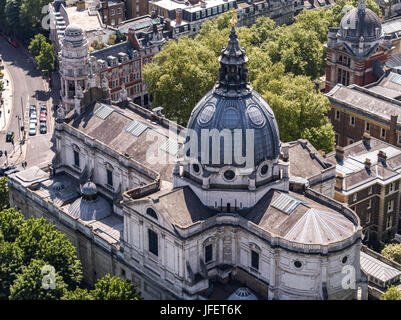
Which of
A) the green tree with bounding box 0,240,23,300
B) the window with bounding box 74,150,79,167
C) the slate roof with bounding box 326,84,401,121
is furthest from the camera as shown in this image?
the slate roof with bounding box 326,84,401,121

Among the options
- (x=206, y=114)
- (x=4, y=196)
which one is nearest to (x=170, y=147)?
(x=206, y=114)

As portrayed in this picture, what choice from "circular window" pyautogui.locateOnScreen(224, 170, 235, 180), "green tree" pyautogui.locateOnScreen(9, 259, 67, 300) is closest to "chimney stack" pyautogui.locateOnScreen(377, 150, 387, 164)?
"circular window" pyautogui.locateOnScreen(224, 170, 235, 180)

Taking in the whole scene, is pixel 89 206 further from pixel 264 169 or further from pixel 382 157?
pixel 382 157

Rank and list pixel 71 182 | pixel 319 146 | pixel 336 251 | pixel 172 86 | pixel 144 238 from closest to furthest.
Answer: pixel 336 251 → pixel 144 238 → pixel 71 182 → pixel 319 146 → pixel 172 86

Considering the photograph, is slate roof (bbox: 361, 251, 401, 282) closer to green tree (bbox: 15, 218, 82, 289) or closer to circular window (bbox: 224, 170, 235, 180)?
circular window (bbox: 224, 170, 235, 180)

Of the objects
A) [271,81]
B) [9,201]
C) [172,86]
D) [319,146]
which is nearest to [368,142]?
[319,146]

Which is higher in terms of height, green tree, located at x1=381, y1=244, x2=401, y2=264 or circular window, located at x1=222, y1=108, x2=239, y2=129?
circular window, located at x1=222, y1=108, x2=239, y2=129

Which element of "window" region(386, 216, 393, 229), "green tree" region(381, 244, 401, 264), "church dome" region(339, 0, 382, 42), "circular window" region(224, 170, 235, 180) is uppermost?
"church dome" region(339, 0, 382, 42)

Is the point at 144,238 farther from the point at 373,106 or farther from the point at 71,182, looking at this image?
the point at 373,106
